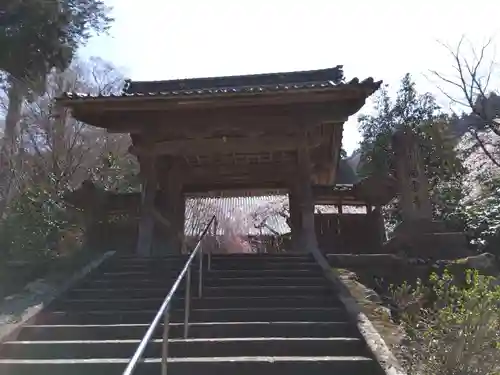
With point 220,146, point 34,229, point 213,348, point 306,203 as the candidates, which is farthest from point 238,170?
point 213,348

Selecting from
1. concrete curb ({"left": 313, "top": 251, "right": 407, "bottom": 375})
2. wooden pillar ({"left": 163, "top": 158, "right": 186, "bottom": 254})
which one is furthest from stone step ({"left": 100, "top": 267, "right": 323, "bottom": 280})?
wooden pillar ({"left": 163, "top": 158, "right": 186, "bottom": 254})

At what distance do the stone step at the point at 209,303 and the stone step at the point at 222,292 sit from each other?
17 centimetres

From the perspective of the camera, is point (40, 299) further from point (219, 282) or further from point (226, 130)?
point (226, 130)

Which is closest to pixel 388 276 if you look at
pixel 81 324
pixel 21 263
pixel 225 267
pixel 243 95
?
pixel 225 267

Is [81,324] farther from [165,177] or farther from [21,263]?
[165,177]

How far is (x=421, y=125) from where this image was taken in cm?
1855

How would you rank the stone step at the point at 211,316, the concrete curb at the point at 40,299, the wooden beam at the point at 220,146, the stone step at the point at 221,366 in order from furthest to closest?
the wooden beam at the point at 220,146 → the stone step at the point at 211,316 → the concrete curb at the point at 40,299 → the stone step at the point at 221,366

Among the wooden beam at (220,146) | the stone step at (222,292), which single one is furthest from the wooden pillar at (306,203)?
the stone step at (222,292)

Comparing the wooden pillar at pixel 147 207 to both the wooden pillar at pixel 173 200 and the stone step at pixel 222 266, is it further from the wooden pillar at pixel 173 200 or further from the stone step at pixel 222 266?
the wooden pillar at pixel 173 200

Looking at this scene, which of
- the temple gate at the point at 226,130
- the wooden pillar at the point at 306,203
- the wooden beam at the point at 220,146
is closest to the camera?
the temple gate at the point at 226,130

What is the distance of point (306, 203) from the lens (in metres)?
8.28

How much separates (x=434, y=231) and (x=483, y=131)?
1099 cm

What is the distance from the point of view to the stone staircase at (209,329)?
14.1 ft

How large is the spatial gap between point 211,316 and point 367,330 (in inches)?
64.5
